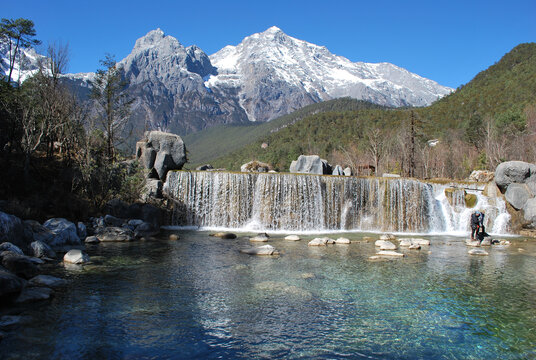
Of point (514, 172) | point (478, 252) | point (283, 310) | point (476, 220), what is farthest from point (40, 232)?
point (514, 172)

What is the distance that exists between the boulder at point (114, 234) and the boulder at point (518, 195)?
22.9m

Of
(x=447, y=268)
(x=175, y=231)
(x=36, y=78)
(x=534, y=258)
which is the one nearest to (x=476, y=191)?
(x=534, y=258)

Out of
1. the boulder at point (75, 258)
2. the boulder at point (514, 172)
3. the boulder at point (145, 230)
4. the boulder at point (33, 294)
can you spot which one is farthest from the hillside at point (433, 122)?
the boulder at point (33, 294)

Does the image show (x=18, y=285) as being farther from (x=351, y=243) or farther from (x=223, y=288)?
(x=351, y=243)

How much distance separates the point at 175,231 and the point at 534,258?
55.7ft

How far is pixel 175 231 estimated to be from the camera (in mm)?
21000

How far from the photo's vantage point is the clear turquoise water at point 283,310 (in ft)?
20.9

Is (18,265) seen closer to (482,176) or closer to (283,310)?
(283,310)

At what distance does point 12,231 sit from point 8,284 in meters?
4.99

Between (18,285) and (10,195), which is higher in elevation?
(10,195)

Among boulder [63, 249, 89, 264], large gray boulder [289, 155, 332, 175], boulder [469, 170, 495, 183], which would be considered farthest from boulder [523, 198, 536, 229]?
boulder [63, 249, 89, 264]

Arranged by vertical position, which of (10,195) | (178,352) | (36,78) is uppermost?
(36,78)

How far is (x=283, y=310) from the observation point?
323 inches

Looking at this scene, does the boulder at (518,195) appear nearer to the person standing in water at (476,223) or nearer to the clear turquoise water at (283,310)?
the person standing in water at (476,223)
